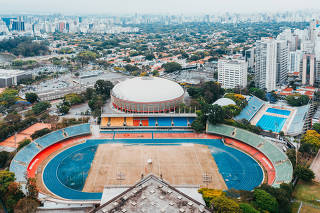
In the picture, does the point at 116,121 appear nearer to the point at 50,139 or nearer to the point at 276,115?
the point at 50,139

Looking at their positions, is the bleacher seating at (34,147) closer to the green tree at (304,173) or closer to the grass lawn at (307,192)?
the grass lawn at (307,192)

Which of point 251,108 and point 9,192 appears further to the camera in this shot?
point 251,108

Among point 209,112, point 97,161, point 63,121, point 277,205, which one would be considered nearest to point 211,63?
point 209,112

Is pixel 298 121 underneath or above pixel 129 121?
above

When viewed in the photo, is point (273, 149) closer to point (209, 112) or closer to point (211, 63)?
point (209, 112)

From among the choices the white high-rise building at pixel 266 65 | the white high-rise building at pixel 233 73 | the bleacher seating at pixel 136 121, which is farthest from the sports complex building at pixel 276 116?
the bleacher seating at pixel 136 121

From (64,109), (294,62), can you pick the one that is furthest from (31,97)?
(294,62)

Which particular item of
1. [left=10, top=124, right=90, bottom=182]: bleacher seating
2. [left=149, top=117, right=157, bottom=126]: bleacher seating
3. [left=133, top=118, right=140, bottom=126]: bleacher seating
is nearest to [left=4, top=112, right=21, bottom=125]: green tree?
[left=10, top=124, right=90, bottom=182]: bleacher seating
